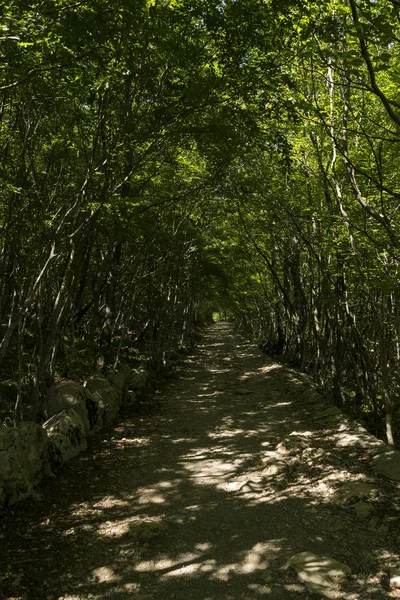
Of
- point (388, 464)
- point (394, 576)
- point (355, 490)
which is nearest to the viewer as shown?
point (394, 576)

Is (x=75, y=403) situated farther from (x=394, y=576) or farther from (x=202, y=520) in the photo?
(x=394, y=576)

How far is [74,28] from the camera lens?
4.61m

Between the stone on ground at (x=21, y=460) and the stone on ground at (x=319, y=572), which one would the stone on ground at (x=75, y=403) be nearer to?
the stone on ground at (x=21, y=460)

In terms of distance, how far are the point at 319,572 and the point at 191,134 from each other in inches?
310

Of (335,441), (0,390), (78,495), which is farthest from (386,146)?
(0,390)

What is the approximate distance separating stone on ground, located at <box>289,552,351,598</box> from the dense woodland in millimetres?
3376

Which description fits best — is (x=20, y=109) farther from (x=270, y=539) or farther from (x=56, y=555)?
(x=270, y=539)

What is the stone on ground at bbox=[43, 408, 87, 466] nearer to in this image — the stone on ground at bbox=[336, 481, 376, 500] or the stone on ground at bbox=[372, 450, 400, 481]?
the stone on ground at bbox=[336, 481, 376, 500]

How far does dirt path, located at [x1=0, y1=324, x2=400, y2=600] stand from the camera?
3.86 metres

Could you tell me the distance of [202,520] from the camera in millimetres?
5059

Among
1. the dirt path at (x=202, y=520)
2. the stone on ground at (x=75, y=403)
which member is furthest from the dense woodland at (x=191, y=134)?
the dirt path at (x=202, y=520)

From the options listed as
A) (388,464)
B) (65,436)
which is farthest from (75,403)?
(388,464)

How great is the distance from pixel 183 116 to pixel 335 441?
267 inches

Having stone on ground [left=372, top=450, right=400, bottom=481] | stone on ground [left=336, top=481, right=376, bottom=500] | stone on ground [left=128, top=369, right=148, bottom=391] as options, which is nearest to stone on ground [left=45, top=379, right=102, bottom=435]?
stone on ground [left=128, top=369, right=148, bottom=391]
